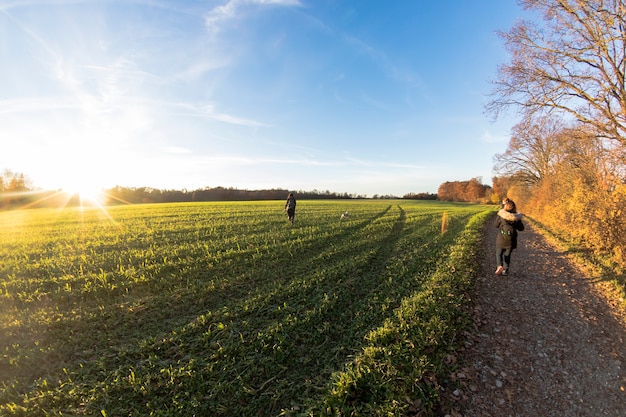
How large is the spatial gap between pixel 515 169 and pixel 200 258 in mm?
56390

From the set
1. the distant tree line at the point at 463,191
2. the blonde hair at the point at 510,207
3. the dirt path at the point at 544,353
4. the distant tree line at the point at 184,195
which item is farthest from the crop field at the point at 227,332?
the distant tree line at the point at 463,191

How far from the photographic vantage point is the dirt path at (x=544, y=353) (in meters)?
4.29

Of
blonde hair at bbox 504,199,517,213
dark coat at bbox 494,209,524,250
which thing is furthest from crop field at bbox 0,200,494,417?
blonde hair at bbox 504,199,517,213

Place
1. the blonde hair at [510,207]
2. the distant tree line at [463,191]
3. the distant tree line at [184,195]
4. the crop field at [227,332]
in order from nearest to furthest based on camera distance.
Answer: the crop field at [227,332] < the blonde hair at [510,207] < the distant tree line at [184,195] < the distant tree line at [463,191]

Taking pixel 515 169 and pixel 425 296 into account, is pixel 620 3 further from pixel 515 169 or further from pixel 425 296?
pixel 515 169

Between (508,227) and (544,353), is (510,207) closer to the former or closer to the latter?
(508,227)

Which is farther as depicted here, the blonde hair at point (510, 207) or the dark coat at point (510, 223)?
the blonde hair at point (510, 207)

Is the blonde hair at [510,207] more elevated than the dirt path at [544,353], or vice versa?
the blonde hair at [510,207]

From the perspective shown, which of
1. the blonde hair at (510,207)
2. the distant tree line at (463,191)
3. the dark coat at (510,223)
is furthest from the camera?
the distant tree line at (463,191)

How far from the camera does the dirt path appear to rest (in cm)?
429

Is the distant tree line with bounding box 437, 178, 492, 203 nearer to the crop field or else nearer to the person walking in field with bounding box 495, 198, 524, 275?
the person walking in field with bounding box 495, 198, 524, 275

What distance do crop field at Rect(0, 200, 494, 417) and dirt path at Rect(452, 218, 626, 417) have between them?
1.92 ft

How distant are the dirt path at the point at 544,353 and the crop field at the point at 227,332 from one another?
23.1 inches

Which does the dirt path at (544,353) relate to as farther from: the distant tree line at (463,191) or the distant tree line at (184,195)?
the distant tree line at (463,191)
